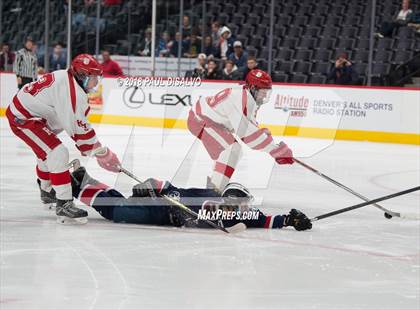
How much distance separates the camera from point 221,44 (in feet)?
55.9

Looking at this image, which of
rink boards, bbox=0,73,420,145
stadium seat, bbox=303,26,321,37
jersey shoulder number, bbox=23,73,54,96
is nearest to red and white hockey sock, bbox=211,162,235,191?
jersey shoulder number, bbox=23,73,54,96

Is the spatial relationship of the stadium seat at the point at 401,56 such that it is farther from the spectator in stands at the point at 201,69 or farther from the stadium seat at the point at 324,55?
the spectator in stands at the point at 201,69

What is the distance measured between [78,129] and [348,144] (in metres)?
8.12

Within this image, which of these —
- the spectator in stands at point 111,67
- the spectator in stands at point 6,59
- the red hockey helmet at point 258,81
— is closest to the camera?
the red hockey helmet at point 258,81

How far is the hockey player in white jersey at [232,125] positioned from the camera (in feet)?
24.1

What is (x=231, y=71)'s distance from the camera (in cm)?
1645

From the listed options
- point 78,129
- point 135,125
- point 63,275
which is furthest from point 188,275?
point 135,125

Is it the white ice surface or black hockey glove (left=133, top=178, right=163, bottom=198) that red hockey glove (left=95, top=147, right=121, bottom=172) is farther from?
the white ice surface

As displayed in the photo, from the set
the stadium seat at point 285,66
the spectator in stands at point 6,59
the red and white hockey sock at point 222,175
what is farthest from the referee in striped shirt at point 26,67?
the red and white hockey sock at point 222,175

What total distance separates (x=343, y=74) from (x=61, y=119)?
30.7ft

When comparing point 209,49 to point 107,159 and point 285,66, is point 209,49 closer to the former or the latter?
point 285,66

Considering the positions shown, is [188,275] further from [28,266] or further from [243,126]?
[243,126]

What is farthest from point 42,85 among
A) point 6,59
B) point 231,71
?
point 6,59

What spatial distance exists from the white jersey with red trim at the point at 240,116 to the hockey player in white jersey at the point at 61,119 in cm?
102
